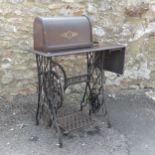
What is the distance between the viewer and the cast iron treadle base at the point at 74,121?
3566 mm

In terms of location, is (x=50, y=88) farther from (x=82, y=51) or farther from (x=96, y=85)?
(x=96, y=85)

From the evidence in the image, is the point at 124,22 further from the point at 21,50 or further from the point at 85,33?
the point at 21,50

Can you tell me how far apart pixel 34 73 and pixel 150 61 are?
140cm

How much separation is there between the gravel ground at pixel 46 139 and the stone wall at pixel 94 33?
43 centimetres

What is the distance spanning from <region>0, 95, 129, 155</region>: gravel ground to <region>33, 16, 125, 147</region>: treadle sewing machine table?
0.09 meters

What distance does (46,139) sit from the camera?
137 inches

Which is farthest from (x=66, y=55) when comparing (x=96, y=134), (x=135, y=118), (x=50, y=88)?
(x=135, y=118)

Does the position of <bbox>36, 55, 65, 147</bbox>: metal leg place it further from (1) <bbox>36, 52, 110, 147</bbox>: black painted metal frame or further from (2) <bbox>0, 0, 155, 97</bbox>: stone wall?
(2) <bbox>0, 0, 155, 97</bbox>: stone wall

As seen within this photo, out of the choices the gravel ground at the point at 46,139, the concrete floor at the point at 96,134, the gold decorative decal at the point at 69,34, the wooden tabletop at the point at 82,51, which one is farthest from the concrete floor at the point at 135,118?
the gold decorative decal at the point at 69,34

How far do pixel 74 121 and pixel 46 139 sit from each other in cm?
36

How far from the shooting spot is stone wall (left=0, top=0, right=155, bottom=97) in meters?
4.03

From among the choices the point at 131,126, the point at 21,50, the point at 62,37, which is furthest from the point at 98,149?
the point at 21,50

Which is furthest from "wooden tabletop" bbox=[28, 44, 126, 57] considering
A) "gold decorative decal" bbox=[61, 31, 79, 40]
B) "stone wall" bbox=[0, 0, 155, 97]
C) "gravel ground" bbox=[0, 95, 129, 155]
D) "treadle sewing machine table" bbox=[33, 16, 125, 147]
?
"gravel ground" bbox=[0, 95, 129, 155]

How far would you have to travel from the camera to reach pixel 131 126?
12.6ft
